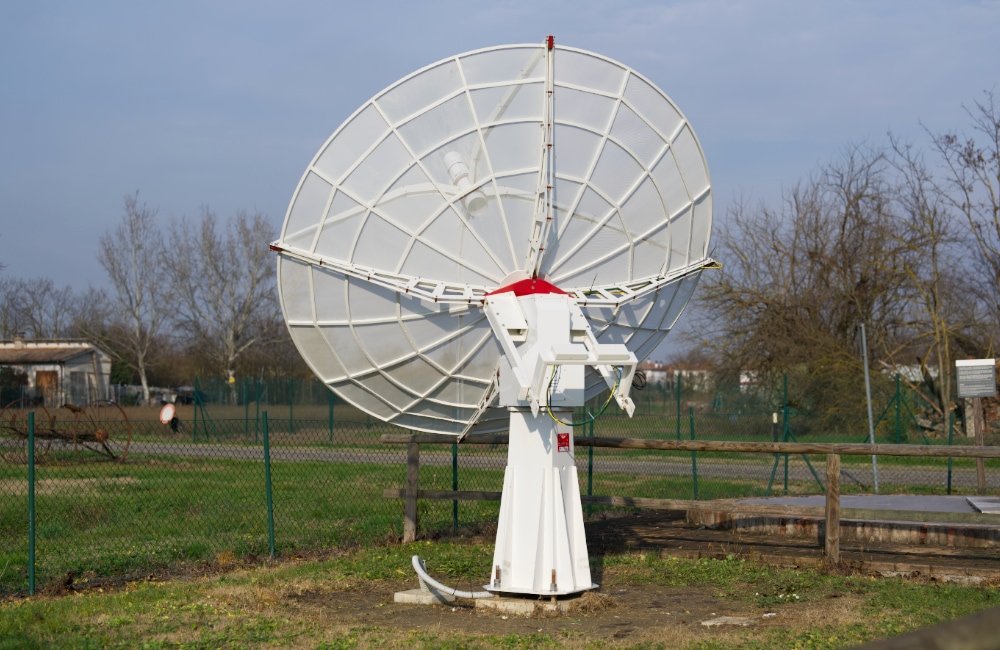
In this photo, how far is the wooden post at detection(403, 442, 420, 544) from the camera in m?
13.0

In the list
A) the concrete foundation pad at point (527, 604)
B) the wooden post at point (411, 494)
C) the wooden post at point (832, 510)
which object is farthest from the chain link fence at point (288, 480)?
the wooden post at point (832, 510)

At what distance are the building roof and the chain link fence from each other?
27.4 meters

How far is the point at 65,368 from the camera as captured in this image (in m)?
61.8

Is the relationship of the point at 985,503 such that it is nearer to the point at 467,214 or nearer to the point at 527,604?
the point at 527,604

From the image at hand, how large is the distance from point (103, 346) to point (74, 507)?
59.8 metres

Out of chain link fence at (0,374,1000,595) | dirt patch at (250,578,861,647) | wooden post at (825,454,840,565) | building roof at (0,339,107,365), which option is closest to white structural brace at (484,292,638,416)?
dirt patch at (250,578,861,647)

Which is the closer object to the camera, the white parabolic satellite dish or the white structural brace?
the white structural brace

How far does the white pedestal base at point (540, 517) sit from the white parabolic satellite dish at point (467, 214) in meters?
0.95

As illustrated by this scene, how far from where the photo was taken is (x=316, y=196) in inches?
394

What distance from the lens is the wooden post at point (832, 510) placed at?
429 inches

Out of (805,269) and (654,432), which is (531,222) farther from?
(805,269)

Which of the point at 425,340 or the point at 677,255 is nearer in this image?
the point at 425,340

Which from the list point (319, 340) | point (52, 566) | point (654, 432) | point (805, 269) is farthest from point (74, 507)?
Answer: point (805, 269)

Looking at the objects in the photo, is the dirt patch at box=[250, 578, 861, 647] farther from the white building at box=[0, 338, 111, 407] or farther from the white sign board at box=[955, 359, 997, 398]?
the white building at box=[0, 338, 111, 407]
